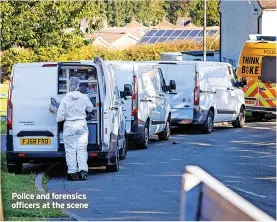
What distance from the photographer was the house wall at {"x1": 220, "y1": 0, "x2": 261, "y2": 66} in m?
37.9

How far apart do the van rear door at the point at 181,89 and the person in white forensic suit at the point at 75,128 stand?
9.70 metres

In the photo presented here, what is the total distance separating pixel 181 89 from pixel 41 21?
28.9 feet

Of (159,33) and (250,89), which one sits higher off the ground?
(159,33)

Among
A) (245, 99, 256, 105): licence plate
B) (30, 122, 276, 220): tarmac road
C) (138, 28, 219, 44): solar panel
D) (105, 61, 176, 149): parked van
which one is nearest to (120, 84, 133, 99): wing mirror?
(105, 61, 176, 149): parked van

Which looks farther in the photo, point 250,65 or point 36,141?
point 250,65

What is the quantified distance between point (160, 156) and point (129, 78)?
2007 mm

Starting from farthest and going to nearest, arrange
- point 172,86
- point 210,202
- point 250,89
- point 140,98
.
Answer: point 250,89 → point 172,86 → point 140,98 → point 210,202

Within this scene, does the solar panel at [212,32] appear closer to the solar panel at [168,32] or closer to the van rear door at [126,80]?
the solar panel at [168,32]

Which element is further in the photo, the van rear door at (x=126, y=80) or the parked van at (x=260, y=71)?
the parked van at (x=260, y=71)

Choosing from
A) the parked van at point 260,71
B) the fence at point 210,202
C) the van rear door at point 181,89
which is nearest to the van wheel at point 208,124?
the van rear door at point 181,89

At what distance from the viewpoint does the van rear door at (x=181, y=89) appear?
23484 millimetres

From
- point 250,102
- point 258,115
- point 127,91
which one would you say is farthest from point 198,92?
point 258,115

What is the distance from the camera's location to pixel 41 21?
30797 mm

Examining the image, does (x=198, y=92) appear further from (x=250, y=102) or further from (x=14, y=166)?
(x=14, y=166)
